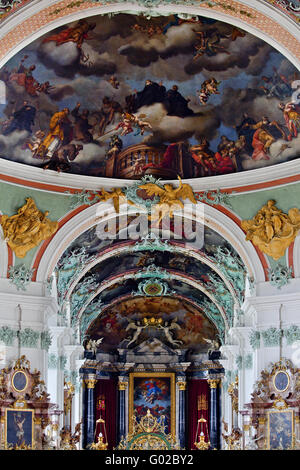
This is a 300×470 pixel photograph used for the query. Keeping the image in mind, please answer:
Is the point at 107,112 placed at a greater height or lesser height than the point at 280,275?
greater

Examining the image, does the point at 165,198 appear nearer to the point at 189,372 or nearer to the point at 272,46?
the point at 272,46

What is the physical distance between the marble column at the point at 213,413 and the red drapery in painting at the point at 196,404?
2.01 ft

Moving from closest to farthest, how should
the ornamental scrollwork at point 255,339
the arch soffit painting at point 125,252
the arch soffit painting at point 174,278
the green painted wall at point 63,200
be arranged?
the green painted wall at point 63,200
the ornamental scrollwork at point 255,339
the arch soffit painting at point 125,252
the arch soffit painting at point 174,278

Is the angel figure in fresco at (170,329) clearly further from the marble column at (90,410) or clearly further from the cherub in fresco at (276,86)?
the cherub in fresco at (276,86)

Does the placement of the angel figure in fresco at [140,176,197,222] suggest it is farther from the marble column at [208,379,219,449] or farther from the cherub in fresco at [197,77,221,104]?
the marble column at [208,379,219,449]

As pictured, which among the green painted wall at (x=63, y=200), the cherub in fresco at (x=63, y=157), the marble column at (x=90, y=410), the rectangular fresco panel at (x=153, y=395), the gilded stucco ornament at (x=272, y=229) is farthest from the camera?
the rectangular fresco panel at (x=153, y=395)

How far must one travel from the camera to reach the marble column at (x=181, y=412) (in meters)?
46.8

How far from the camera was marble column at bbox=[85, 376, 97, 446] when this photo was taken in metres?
45.1

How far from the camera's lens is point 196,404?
156 feet

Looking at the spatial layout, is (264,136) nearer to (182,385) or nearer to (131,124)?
(131,124)

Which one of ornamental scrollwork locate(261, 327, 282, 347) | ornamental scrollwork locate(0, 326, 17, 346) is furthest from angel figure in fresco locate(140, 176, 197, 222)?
ornamental scrollwork locate(0, 326, 17, 346)

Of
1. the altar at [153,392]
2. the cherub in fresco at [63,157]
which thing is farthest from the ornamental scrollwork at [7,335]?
the altar at [153,392]

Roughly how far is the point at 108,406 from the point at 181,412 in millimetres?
3892

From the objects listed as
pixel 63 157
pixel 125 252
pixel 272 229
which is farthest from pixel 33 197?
pixel 125 252
